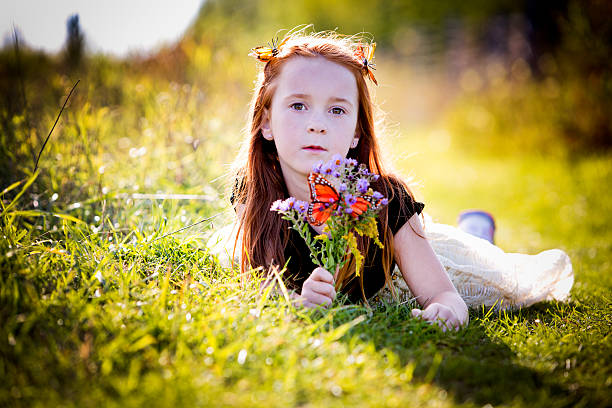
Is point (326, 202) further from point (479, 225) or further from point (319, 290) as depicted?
point (479, 225)

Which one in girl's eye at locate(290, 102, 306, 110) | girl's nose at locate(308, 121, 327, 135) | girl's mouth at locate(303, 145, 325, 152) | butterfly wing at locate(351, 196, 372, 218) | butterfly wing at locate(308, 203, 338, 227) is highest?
girl's eye at locate(290, 102, 306, 110)

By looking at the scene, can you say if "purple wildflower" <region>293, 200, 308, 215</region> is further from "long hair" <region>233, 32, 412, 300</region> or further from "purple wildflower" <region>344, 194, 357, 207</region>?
"long hair" <region>233, 32, 412, 300</region>

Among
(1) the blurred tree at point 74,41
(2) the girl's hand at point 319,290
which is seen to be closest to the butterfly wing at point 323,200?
(2) the girl's hand at point 319,290

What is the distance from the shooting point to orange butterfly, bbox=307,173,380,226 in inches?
75.0

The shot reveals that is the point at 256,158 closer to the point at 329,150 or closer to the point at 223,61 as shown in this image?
the point at 329,150

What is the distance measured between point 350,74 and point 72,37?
247 cm

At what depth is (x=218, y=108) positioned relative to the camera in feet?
18.2

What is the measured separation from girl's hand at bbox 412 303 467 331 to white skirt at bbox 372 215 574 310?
530 millimetres

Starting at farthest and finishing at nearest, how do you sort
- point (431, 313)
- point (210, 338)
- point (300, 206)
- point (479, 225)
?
point (479, 225)
point (431, 313)
point (300, 206)
point (210, 338)

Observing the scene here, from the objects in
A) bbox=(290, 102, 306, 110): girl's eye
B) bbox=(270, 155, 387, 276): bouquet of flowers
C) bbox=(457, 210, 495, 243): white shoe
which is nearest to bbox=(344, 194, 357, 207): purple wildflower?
bbox=(270, 155, 387, 276): bouquet of flowers

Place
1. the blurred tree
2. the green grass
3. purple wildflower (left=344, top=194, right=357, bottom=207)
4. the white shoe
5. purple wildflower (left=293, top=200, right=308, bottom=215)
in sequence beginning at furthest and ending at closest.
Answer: the white shoe
the blurred tree
purple wildflower (left=293, top=200, right=308, bottom=215)
purple wildflower (left=344, top=194, right=357, bottom=207)
the green grass

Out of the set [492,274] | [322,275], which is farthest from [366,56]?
[492,274]

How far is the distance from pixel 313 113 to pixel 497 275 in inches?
64.0

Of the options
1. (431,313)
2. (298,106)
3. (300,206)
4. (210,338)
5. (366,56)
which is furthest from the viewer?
(366,56)
